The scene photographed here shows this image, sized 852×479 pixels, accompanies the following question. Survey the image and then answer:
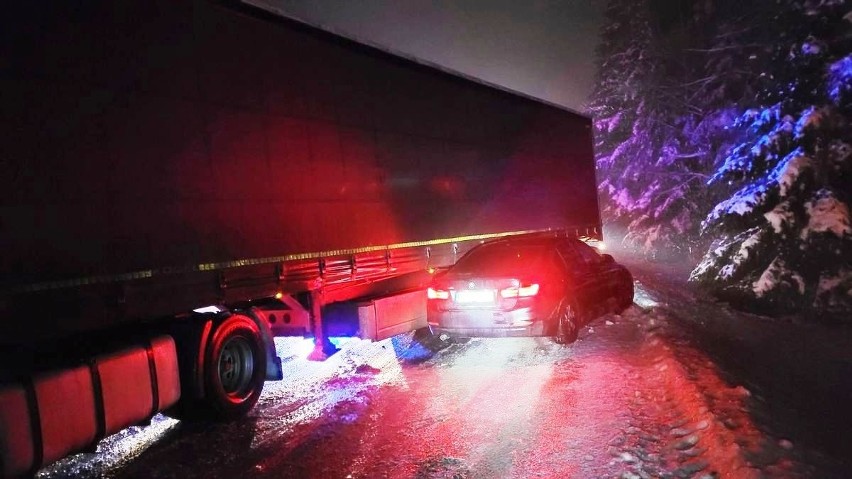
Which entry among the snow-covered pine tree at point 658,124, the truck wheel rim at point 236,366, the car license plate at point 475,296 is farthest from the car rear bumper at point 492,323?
the snow-covered pine tree at point 658,124

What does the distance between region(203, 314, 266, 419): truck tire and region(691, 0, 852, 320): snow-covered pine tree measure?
10334 mm

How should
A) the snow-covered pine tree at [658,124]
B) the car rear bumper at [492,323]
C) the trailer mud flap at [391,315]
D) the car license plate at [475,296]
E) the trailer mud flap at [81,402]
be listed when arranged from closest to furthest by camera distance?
the trailer mud flap at [81,402]
the trailer mud flap at [391,315]
the car rear bumper at [492,323]
the car license plate at [475,296]
the snow-covered pine tree at [658,124]

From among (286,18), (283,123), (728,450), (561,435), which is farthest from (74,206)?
(728,450)

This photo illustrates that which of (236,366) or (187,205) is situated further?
(236,366)

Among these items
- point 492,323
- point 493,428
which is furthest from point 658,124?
point 493,428

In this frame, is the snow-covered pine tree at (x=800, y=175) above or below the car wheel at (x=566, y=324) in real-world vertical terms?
above

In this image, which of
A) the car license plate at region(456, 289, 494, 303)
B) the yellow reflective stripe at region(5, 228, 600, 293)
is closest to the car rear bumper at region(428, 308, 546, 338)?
the car license plate at region(456, 289, 494, 303)

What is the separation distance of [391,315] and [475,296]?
3.80ft

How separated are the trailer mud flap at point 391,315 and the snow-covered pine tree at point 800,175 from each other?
775 centimetres

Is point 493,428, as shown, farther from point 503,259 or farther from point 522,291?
point 503,259

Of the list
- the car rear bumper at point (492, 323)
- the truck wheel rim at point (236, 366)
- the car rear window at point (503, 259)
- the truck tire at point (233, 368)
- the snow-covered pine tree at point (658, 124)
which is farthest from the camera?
the snow-covered pine tree at point (658, 124)

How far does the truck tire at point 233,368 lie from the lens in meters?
5.39

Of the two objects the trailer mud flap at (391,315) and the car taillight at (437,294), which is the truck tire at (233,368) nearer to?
the trailer mud flap at (391,315)

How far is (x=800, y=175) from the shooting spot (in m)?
11.2
